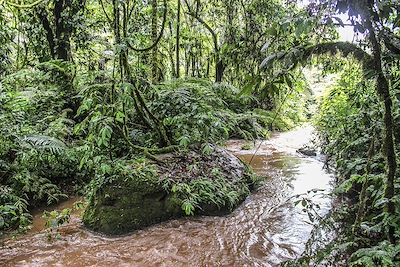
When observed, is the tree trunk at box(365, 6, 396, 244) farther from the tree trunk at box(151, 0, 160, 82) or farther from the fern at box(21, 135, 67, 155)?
the tree trunk at box(151, 0, 160, 82)

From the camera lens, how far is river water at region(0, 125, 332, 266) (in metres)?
→ 4.05

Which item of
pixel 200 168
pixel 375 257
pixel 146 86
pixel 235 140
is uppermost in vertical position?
Result: pixel 146 86

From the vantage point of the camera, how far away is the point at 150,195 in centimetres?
520

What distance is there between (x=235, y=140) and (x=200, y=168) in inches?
271

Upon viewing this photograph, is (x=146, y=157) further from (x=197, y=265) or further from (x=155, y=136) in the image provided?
(x=197, y=265)

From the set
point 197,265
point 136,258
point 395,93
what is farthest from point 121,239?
point 395,93

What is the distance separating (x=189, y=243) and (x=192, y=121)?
1861 millimetres

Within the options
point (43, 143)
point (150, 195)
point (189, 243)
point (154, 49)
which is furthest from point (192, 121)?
point (154, 49)

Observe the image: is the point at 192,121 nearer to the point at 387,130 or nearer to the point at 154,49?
the point at 387,130

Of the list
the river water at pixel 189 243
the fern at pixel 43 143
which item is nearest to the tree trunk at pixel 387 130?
the river water at pixel 189 243

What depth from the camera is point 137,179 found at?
5211mm

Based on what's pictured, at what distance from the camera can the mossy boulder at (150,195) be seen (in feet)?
16.2

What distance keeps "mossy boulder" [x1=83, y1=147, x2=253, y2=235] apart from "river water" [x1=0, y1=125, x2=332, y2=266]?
6.3 inches

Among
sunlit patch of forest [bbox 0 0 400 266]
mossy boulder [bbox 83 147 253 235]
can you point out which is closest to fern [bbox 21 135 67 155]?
sunlit patch of forest [bbox 0 0 400 266]
